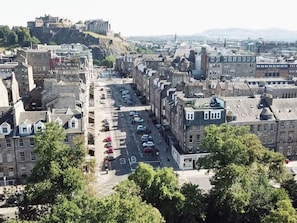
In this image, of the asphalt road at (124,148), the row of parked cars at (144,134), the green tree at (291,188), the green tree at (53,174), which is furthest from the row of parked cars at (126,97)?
the green tree at (291,188)

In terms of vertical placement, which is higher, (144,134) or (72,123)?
(72,123)

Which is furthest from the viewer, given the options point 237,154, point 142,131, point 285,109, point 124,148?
point 142,131

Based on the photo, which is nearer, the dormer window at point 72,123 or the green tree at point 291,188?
the green tree at point 291,188

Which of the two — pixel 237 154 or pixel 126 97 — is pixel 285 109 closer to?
pixel 237 154

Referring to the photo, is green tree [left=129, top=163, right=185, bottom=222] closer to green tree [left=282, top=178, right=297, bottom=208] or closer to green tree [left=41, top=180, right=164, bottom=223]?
green tree [left=41, top=180, right=164, bottom=223]

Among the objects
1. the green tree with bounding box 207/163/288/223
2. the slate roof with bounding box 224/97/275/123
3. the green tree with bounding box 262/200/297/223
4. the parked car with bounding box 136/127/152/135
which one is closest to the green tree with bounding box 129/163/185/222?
the green tree with bounding box 207/163/288/223

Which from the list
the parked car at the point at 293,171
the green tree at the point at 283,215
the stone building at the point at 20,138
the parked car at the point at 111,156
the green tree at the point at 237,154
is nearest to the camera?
the green tree at the point at 283,215

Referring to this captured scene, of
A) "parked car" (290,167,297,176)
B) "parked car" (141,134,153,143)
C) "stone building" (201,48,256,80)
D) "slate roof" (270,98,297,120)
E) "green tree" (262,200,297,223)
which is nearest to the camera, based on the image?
"green tree" (262,200,297,223)

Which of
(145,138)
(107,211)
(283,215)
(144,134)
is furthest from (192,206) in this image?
(144,134)

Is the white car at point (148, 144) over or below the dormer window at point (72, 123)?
below

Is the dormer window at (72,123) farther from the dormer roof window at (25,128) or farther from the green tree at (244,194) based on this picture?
the green tree at (244,194)

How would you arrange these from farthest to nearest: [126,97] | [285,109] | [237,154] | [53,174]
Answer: [126,97] < [285,109] < [237,154] < [53,174]

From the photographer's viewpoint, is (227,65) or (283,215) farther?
(227,65)

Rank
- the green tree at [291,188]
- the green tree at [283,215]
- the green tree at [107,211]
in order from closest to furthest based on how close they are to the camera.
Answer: the green tree at [107,211] < the green tree at [283,215] < the green tree at [291,188]
